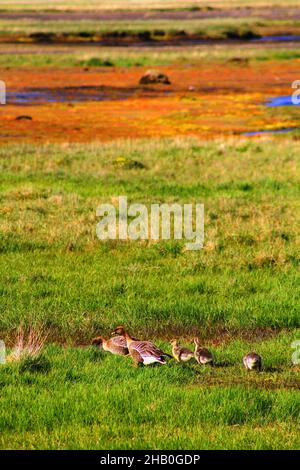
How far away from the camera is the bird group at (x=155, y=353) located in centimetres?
1059

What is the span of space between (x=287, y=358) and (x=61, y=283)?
186 inches

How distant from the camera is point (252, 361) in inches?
416

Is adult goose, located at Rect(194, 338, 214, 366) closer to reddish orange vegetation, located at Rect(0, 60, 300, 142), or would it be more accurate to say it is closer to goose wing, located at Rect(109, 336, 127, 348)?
goose wing, located at Rect(109, 336, 127, 348)

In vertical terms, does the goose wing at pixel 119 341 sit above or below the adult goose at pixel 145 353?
above

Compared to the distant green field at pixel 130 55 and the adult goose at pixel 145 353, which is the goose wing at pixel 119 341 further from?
the distant green field at pixel 130 55

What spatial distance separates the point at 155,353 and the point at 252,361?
102 centimetres

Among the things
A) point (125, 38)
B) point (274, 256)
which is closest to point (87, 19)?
point (125, 38)

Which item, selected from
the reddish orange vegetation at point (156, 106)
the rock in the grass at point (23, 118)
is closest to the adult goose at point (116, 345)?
the reddish orange vegetation at point (156, 106)

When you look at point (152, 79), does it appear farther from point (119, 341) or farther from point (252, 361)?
point (252, 361)

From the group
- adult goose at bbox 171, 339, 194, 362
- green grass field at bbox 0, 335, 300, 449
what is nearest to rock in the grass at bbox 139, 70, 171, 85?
green grass field at bbox 0, 335, 300, 449

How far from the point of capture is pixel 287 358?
11.4m

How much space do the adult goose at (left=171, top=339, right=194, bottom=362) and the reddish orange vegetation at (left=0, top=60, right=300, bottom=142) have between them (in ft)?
84.5

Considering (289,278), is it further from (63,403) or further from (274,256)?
(63,403)

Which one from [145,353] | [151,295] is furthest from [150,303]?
[145,353]
